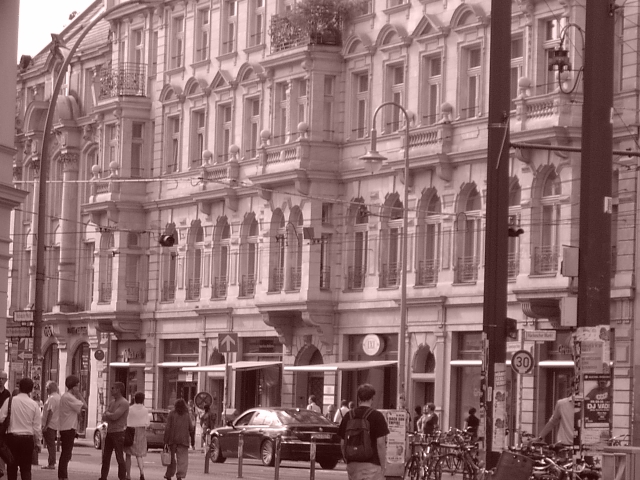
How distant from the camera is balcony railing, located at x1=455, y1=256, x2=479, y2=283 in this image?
51.6 metres

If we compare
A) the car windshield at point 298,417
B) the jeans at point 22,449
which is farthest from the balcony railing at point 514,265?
the jeans at point 22,449

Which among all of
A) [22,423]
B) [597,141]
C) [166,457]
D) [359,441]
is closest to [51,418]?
[166,457]

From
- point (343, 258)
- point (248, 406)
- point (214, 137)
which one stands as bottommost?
point (248, 406)

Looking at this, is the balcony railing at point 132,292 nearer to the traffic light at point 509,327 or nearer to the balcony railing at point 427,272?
the balcony railing at point 427,272

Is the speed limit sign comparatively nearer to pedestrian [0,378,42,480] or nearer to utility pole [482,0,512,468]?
utility pole [482,0,512,468]

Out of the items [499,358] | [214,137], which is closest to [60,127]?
[214,137]

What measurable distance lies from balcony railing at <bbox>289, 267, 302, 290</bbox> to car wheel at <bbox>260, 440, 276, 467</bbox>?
15671 mm

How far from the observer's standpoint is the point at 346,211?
57531mm

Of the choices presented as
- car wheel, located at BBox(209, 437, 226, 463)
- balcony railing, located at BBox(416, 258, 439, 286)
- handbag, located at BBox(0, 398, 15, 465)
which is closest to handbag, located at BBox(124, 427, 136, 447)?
handbag, located at BBox(0, 398, 15, 465)

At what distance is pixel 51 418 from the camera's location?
33719mm

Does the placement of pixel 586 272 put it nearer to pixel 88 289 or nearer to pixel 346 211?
pixel 346 211

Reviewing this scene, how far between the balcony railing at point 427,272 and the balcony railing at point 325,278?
4.40 meters

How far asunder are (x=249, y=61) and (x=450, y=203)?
12392 millimetres

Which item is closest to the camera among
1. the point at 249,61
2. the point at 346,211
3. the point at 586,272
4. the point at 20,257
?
the point at 586,272
